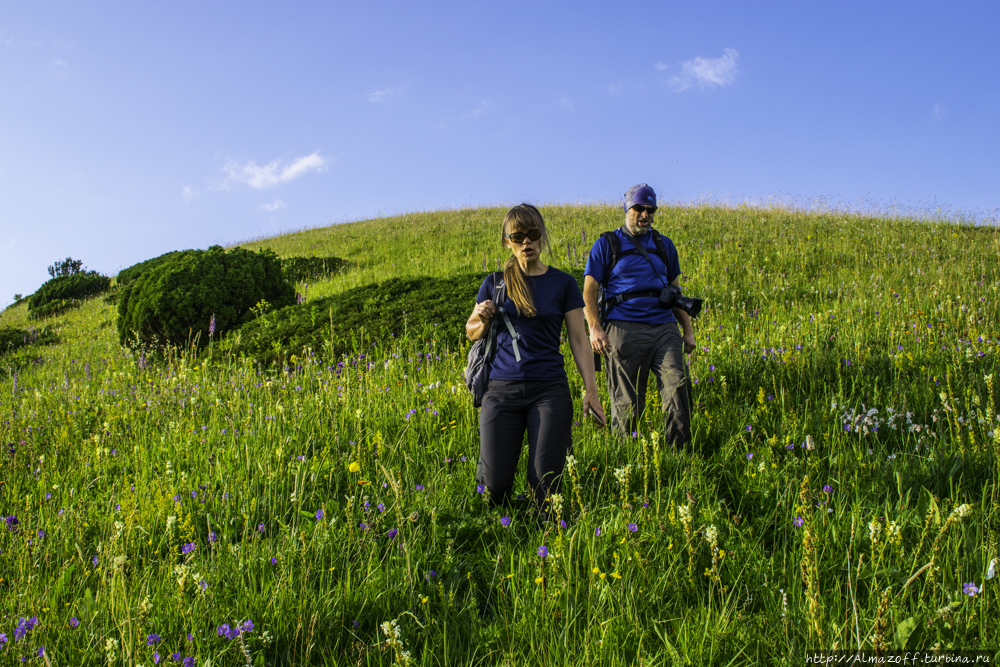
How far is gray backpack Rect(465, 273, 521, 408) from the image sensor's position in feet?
10.3

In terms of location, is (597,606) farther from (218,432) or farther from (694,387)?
(218,432)

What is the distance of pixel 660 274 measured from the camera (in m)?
4.34

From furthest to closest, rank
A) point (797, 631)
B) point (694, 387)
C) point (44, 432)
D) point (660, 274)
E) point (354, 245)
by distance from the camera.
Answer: point (354, 245)
point (44, 432)
point (694, 387)
point (660, 274)
point (797, 631)

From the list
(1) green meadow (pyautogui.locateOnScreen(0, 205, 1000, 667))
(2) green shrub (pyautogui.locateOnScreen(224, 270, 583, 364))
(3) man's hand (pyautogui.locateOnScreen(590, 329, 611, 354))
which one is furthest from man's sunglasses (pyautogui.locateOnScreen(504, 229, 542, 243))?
(2) green shrub (pyautogui.locateOnScreen(224, 270, 583, 364))

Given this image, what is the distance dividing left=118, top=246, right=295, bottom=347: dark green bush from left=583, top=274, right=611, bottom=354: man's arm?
745cm

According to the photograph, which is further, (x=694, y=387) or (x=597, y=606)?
(x=694, y=387)

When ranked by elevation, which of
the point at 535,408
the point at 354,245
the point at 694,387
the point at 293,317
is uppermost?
the point at 354,245

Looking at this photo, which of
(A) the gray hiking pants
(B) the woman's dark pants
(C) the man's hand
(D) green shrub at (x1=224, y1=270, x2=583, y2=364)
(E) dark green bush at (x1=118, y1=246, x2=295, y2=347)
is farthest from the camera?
(E) dark green bush at (x1=118, y1=246, x2=295, y2=347)

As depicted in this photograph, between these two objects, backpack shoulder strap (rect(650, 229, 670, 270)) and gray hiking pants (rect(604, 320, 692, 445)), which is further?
backpack shoulder strap (rect(650, 229, 670, 270))

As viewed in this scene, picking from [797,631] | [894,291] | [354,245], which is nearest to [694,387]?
[797,631]

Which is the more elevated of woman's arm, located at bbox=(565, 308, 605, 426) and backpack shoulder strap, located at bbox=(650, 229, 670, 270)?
backpack shoulder strap, located at bbox=(650, 229, 670, 270)

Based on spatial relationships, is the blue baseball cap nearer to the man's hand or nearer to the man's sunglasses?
the man's hand

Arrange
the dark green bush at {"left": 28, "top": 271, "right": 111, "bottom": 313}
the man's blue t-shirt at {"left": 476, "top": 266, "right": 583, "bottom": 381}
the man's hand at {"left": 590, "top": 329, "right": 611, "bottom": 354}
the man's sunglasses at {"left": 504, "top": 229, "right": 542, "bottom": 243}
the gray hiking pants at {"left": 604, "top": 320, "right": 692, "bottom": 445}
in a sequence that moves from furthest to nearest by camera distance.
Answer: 1. the dark green bush at {"left": 28, "top": 271, "right": 111, "bottom": 313}
2. the man's hand at {"left": 590, "top": 329, "right": 611, "bottom": 354}
3. the gray hiking pants at {"left": 604, "top": 320, "right": 692, "bottom": 445}
4. the man's sunglasses at {"left": 504, "top": 229, "right": 542, "bottom": 243}
5. the man's blue t-shirt at {"left": 476, "top": 266, "right": 583, "bottom": 381}

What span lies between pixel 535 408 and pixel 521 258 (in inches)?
34.9
